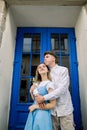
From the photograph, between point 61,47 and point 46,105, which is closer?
point 46,105

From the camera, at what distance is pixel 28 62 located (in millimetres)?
3318

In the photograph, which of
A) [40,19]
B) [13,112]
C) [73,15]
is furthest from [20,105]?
[73,15]

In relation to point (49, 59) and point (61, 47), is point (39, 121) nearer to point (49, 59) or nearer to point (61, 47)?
point (49, 59)

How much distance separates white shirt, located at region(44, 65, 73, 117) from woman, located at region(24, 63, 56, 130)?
75 millimetres

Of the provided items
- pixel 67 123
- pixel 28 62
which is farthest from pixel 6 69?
pixel 67 123

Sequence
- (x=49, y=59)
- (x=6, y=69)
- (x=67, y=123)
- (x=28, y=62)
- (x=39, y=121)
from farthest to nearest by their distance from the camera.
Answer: (x=28, y=62) → (x=6, y=69) → (x=49, y=59) → (x=67, y=123) → (x=39, y=121)

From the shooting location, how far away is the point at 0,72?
8.13ft

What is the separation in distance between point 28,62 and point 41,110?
4.97 feet

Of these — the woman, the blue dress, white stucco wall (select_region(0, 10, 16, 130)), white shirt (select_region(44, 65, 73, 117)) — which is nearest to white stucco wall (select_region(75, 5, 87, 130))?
white shirt (select_region(44, 65, 73, 117))

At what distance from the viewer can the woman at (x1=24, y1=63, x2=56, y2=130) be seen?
72.5 inches

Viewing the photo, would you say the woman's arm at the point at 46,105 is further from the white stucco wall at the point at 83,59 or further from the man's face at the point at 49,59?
the white stucco wall at the point at 83,59

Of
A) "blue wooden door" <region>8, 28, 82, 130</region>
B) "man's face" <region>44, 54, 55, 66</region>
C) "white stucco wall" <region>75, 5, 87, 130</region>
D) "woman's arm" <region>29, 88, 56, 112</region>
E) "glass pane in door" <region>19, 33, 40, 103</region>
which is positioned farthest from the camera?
"glass pane in door" <region>19, 33, 40, 103</region>

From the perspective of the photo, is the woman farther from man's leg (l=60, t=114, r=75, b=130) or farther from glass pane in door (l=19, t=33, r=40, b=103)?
glass pane in door (l=19, t=33, r=40, b=103)

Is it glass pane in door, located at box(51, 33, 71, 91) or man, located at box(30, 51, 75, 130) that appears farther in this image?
glass pane in door, located at box(51, 33, 71, 91)
